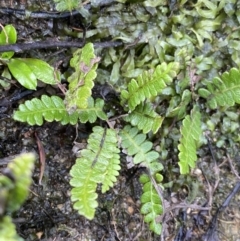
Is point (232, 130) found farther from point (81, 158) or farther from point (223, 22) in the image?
point (81, 158)

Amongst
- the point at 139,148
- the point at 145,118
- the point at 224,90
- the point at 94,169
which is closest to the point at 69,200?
the point at 94,169

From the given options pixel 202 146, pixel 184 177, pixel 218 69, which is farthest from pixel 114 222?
pixel 218 69

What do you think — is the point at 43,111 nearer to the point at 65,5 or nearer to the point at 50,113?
the point at 50,113

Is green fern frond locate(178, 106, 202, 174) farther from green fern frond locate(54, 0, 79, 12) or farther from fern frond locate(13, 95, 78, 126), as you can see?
green fern frond locate(54, 0, 79, 12)

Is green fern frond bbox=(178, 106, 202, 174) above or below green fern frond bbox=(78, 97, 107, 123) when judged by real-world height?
below

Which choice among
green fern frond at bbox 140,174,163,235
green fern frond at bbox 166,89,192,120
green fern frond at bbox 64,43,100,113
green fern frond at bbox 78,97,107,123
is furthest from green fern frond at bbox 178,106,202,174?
green fern frond at bbox 64,43,100,113

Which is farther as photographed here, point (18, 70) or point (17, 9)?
point (17, 9)
